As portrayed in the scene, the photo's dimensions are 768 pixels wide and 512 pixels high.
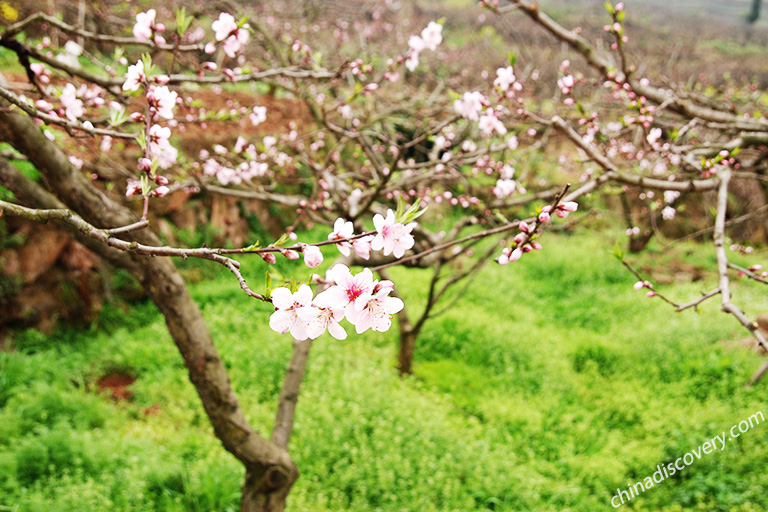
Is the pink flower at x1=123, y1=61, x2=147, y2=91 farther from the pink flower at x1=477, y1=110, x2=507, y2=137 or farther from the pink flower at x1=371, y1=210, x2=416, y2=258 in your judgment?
the pink flower at x1=477, y1=110, x2=507, y2=137

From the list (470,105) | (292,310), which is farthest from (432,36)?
(292,310)

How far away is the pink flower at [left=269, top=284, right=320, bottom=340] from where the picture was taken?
3.07 feet

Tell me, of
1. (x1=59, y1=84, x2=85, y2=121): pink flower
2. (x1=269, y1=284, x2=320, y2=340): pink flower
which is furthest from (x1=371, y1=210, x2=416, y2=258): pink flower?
(x1=59, y1=84, x2=85, y2=121): pink flower

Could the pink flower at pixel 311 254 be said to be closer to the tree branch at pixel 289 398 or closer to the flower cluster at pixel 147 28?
the flower cluster at pixel 147 28

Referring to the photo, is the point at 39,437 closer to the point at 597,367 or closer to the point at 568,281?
the point at 597,367

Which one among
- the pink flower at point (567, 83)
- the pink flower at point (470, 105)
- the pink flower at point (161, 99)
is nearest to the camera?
the pink flower at point (161, 99)

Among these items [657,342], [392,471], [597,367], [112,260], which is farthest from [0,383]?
[657,342]

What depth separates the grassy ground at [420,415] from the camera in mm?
3039

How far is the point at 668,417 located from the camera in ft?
12.7

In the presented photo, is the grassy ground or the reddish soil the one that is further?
the reddish soil

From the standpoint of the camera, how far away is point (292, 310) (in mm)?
990

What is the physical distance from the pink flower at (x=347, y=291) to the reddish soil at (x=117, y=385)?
13.2 feet

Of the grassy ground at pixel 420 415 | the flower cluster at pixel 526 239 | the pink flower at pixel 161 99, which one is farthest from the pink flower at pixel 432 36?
the grassy ground at pixel 420 415

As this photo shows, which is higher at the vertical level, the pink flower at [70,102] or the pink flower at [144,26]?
the pink flower at [144,26]
